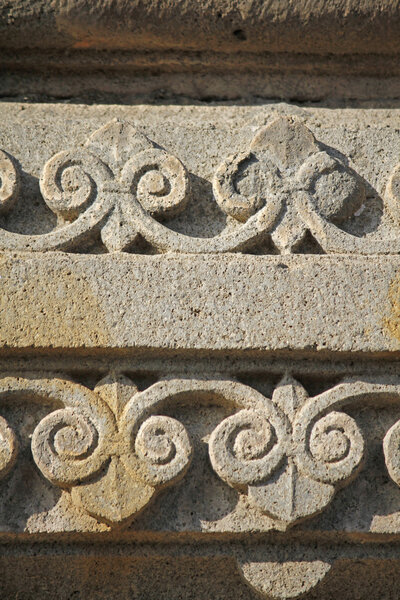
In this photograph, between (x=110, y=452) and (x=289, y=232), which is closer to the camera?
(x=110, y=452)

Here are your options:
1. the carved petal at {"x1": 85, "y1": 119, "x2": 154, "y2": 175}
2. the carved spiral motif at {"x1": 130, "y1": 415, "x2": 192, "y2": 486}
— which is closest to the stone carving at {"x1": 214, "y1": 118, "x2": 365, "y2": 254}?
the carved petal at {"x1": 85, "y1": 119, "x2": 154, "y2": 175}

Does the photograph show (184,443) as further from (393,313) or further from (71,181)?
(71,181)

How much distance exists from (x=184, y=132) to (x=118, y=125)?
5.5 inches

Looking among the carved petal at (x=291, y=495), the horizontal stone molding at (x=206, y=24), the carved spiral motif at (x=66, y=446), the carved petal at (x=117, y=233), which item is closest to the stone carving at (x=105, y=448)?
the carved spiral motif at (x=66, y=446)

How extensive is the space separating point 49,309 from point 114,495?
0.36 meters

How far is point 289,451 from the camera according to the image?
1.44 metres

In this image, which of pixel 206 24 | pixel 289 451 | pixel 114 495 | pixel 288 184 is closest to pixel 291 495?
pixel 289 451

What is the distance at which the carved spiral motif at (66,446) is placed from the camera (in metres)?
1.43

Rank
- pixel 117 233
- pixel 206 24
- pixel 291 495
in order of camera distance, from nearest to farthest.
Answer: pixel 291 495
pixel 117 233
pixel 206 24

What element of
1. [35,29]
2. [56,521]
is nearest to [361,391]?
[56,521]

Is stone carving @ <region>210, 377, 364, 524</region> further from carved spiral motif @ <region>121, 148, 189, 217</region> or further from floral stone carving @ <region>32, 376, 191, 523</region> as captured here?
carved spiral motif @ <region>121, 148, 189, 217</region>

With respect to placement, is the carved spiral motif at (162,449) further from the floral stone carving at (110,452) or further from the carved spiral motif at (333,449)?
the carved spiral motif at (333,449)

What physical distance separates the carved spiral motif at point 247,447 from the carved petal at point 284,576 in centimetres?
16

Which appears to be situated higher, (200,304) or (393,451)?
(200,304)
